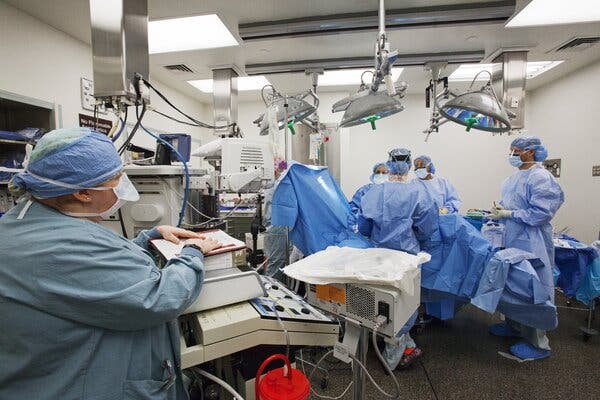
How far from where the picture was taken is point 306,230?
74.6 inches

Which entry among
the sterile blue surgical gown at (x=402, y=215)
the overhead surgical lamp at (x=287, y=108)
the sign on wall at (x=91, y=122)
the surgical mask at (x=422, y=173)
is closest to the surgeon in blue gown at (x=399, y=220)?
the sterile blue surgical gown at (x=402, y=215)

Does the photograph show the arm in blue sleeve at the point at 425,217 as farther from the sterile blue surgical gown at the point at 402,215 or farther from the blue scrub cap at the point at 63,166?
the blue scrub cap at the point at 63,166

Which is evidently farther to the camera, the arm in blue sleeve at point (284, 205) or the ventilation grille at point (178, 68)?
the ventilation grille at point (178, 68)

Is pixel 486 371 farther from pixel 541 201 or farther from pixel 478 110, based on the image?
pixel 478 110

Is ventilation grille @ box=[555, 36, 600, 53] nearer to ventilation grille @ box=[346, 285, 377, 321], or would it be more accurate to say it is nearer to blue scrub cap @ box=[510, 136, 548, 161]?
blue scrub cap @ box=[510, 136, 548, 161]

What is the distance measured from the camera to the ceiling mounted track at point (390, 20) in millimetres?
2049

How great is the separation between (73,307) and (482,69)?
4367 millimetres

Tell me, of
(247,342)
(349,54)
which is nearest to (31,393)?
(247,342)

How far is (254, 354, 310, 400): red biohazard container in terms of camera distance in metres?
0.94

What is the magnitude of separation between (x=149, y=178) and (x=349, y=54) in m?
2.36

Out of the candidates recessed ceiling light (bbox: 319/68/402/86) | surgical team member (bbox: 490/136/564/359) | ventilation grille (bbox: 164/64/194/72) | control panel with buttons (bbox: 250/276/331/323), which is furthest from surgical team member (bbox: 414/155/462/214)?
ventilation grille (bbox: 164/64/194/72)

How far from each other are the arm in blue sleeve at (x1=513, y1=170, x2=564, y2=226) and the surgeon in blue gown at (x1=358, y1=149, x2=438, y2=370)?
98 cm

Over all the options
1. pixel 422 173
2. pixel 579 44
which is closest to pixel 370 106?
pixel 422 173

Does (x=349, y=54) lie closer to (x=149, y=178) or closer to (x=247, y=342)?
(x=149, y=178)
